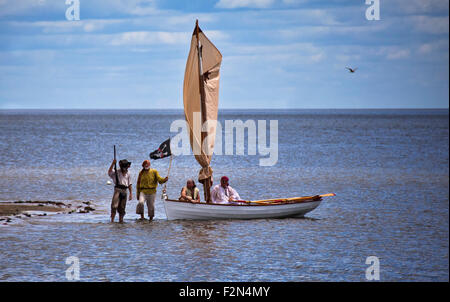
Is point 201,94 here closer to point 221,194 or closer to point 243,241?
point 221,194

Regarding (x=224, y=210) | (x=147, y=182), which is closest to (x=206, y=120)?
(x=224, y=210)

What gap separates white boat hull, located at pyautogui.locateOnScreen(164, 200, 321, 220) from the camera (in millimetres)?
22203

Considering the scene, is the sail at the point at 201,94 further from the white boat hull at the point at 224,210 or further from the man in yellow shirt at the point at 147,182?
the man in yellow shirt at the point at 147,182

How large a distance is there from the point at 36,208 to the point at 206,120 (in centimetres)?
774

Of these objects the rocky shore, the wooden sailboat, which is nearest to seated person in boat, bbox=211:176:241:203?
the wooden sailboat

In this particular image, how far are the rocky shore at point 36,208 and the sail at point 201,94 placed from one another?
5.44 metres

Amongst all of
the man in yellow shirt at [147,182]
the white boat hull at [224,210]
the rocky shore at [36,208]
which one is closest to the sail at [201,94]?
the white boat hull at [224,210]

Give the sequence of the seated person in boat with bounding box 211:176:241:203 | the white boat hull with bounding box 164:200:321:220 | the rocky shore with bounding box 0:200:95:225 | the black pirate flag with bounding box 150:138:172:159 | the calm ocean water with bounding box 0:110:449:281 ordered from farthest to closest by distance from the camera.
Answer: the rocky shore with bounding box 0:200:95:225 → the seated person in boat with bounding box 211:176:241:203 → the white boat hull with bounding box 164:200:321:220 → the black pirate flag with bounding box 150:138:172:159 → the calm ocean water with bounding box 0:110:449:281

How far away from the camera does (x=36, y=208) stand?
2519cm

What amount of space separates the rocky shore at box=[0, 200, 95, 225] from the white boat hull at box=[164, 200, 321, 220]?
4.27 m

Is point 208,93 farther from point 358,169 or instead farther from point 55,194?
point 358,169

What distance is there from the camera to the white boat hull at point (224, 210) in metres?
22.2

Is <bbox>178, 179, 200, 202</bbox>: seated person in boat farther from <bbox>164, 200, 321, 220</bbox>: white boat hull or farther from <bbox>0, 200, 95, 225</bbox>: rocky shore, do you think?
<bbox>0, 200, 95, 225</bbox>: rocky shore

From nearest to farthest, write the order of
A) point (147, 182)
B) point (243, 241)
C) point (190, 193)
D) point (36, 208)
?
point (243, 241), point (147, 182), point (190, 193), point (36, 208)
